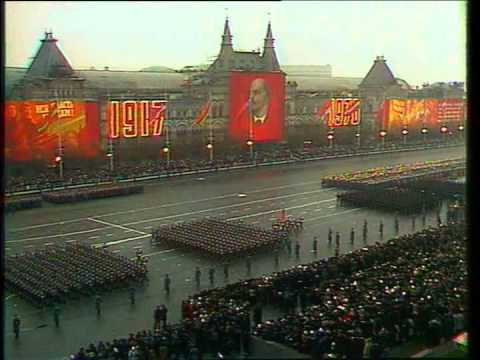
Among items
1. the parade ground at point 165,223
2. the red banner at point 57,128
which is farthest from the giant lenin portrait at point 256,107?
the red banner at point 57,128

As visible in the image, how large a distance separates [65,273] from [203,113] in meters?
6.60

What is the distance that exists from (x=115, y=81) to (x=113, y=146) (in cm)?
153

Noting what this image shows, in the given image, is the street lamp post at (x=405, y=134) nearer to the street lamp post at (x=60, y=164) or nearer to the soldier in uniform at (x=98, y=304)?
the street lamp post at (x=60, y=164)

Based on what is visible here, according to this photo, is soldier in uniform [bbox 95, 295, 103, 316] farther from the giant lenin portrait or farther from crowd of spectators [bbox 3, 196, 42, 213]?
the giant lenin portrait

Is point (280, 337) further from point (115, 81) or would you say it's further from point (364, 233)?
point (115, 81)

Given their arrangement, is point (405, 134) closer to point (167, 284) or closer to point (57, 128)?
point (57, 128)

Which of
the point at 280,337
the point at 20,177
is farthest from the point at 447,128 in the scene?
the point at 280,337

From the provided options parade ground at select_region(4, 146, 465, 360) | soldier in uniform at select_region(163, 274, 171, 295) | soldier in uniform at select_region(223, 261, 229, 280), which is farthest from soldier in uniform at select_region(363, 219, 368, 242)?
soldier in uniform at select_region(163, 274, 171, 295)

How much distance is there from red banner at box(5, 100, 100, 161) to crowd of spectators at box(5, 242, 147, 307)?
2117mm

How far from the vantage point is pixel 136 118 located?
971 cm

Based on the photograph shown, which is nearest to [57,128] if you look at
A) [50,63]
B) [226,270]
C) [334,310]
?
[50,63]

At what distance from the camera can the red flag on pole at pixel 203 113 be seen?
34.8 ft

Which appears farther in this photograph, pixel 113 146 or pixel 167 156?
pixel 167 156

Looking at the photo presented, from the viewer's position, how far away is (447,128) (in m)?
11.1
